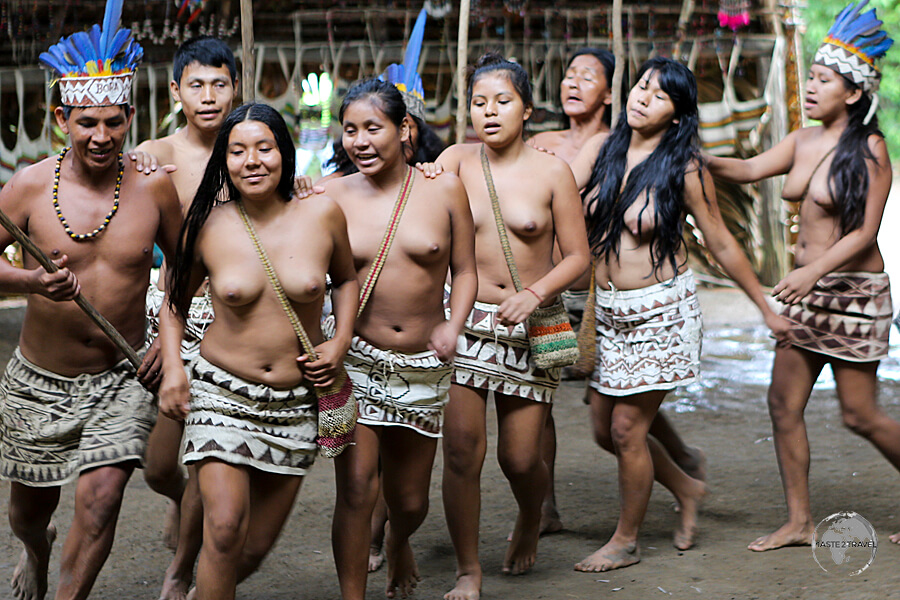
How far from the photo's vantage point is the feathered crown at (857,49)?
411 centimetres

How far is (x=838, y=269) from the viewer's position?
4.04 metres

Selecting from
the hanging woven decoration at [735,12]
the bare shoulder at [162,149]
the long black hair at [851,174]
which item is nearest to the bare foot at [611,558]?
the long black hair at [851,174]

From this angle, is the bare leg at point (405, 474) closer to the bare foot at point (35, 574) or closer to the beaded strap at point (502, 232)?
the beaded strap at point (502, 232)

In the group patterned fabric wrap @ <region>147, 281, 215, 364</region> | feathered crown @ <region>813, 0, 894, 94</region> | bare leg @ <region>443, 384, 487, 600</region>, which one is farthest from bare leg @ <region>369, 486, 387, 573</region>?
feathered crown @ <region>813, 0, 894, 94</region>

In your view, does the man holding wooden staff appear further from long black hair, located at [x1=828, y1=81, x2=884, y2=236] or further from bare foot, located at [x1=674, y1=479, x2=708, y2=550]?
long black hair, located at [x1=828, y1=81, x2=884, y2=236]

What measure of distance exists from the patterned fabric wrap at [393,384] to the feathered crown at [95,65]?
111cm

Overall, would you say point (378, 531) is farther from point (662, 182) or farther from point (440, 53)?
point (440, 53)

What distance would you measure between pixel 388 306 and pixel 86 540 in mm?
1158

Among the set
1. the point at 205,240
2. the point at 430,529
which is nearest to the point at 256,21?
the point at 430,529

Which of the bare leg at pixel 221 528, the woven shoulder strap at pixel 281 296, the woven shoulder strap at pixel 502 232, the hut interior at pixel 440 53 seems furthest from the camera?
the hut interior at pixel 440 53

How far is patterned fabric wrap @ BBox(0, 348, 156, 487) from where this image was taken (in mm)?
3279

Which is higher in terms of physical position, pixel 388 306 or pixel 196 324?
pixel 388 306

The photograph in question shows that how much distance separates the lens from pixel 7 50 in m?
9.09

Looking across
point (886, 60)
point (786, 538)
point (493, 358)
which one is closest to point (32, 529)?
point (493, 358)
